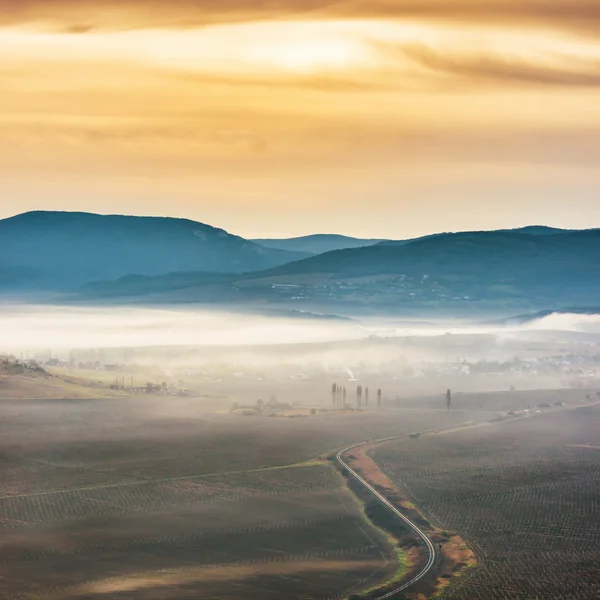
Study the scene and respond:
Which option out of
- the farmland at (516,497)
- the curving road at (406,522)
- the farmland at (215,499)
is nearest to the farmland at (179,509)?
the farmland at (215,499)

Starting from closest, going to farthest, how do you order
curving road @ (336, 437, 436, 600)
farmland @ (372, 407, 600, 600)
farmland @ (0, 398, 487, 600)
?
curving road @ (336, 437, 436, 600), farmland @ (0, 398, 487, 600), farmland @ (372, 407, 600, 600)

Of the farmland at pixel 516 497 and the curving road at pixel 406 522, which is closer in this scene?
the curving road at pixel 406 522

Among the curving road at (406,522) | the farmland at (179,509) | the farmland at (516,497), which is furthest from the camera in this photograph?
the farmland at (516,497)

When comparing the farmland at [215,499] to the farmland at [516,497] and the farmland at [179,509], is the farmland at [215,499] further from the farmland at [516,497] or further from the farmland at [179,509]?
the farmland at [516,497]

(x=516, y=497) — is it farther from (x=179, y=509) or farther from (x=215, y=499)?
(x=179, y=509)

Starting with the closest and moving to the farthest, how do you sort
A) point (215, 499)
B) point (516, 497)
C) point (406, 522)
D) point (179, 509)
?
1. point (406, 522)
2. point (179, 509)
3. point (215, 499)
4. point (516, 497)

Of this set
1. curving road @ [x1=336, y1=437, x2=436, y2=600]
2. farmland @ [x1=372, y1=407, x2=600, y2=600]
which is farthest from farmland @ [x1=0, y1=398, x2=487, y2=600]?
farmland @ [x1=372, y1=407, x2=600, y2=600]

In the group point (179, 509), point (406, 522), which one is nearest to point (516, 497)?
point (406, 522)

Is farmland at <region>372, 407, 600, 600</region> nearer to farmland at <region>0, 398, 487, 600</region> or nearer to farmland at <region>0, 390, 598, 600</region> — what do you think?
farmland at <region>0, 390, 598, 600</region>
